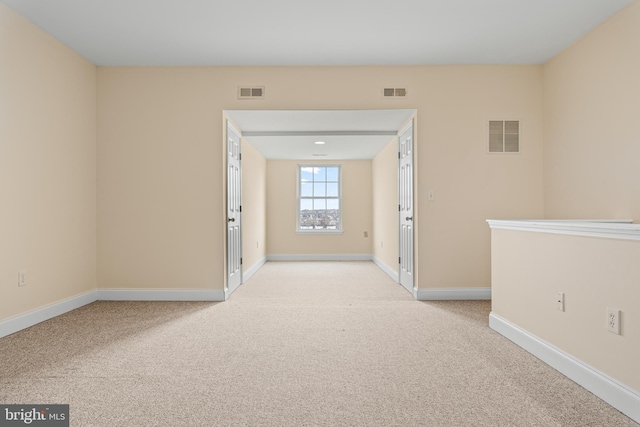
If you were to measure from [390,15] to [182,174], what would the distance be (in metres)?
2.73

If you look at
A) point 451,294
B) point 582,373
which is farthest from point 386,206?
point 582,373

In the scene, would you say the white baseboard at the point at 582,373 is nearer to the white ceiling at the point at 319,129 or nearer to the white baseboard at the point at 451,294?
the white baseboard at the point at 451,294

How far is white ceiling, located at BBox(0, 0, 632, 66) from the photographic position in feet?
9.86

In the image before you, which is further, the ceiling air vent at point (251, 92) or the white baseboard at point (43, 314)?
the ceiling air vent at point (251, 92)

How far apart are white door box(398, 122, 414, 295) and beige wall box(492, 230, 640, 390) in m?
1.60

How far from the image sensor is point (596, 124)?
335cm

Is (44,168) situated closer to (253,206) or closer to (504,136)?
(253,206)

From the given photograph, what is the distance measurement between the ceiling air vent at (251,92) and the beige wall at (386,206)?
2.34 metres

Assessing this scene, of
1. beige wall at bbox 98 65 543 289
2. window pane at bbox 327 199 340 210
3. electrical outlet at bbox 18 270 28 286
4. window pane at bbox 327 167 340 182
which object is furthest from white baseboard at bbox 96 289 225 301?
window pane at bbox 327 167 340 182

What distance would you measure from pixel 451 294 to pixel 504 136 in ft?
6.24

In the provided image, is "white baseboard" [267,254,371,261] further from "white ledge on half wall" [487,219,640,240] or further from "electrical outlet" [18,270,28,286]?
"white ledge on half wall" [487,219,640,240]

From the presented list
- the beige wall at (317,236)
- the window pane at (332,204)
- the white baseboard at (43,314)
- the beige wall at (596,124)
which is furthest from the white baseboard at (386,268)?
the white baseboard at (43,314)

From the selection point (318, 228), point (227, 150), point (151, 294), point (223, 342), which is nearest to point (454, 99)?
point (227, 150)

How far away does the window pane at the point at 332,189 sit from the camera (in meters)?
8.32
